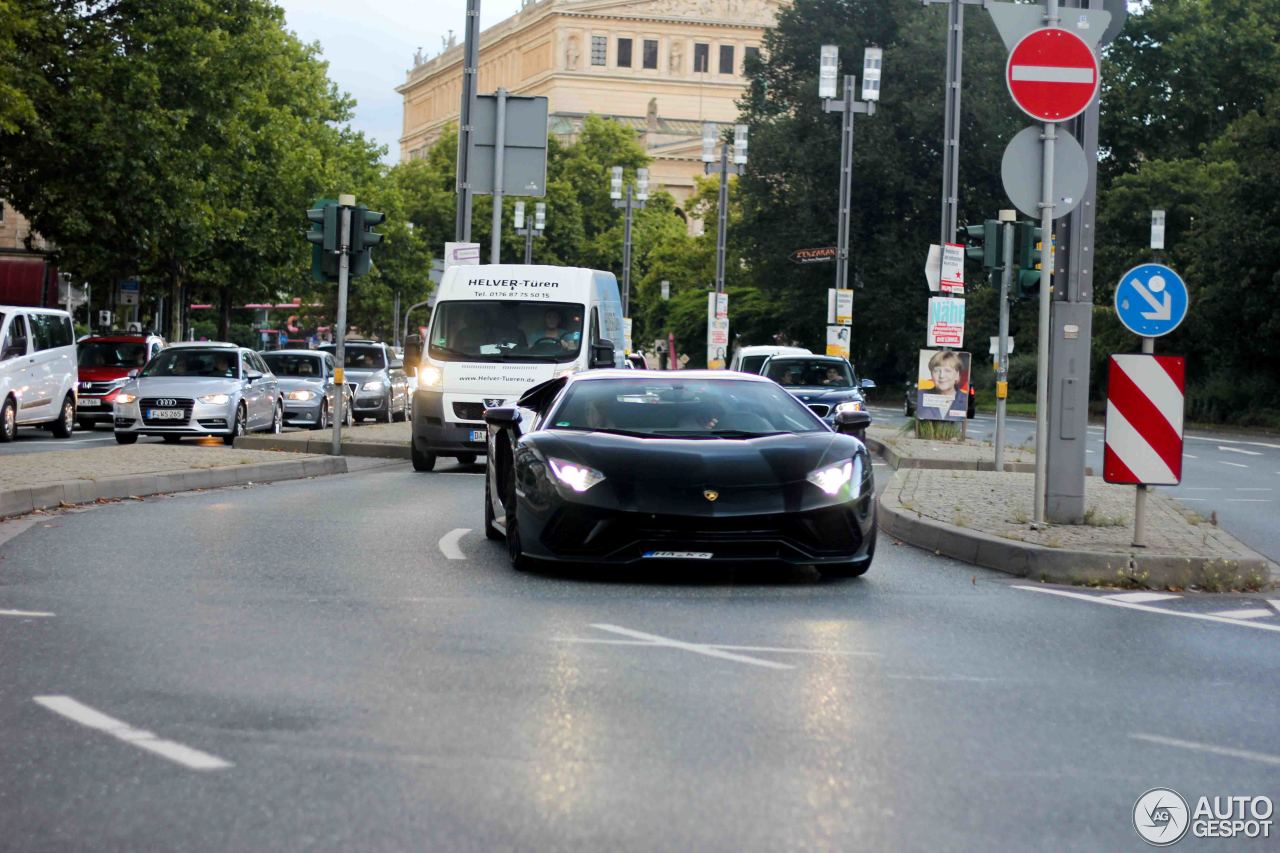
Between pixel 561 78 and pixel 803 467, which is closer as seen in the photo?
pixel 803 467

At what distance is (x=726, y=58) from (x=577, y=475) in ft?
444

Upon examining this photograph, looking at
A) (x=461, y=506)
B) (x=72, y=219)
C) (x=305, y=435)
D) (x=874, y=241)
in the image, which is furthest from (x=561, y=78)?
(x=461, y=506)

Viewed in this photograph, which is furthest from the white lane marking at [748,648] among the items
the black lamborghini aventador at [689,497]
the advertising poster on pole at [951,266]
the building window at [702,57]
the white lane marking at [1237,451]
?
the building window at [702,57]

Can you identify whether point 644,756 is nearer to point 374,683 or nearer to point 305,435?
point 374,683

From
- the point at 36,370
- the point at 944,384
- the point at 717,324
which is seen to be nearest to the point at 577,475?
the point at 944,384

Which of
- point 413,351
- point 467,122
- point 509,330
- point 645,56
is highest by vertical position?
Answer: point 645,56

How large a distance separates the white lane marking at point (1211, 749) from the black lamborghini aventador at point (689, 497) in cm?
441

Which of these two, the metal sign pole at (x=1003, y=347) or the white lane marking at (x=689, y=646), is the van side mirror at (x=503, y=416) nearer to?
the white lane marking at (x=689, y=646)

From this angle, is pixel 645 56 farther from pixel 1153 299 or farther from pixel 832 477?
pixel 832 477

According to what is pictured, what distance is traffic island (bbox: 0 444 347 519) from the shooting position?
16.5 metres

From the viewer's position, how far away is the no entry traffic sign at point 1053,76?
1412cm

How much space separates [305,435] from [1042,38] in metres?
17.4

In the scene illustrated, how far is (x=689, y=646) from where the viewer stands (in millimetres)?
8875

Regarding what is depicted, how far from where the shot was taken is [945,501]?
57.1ft
